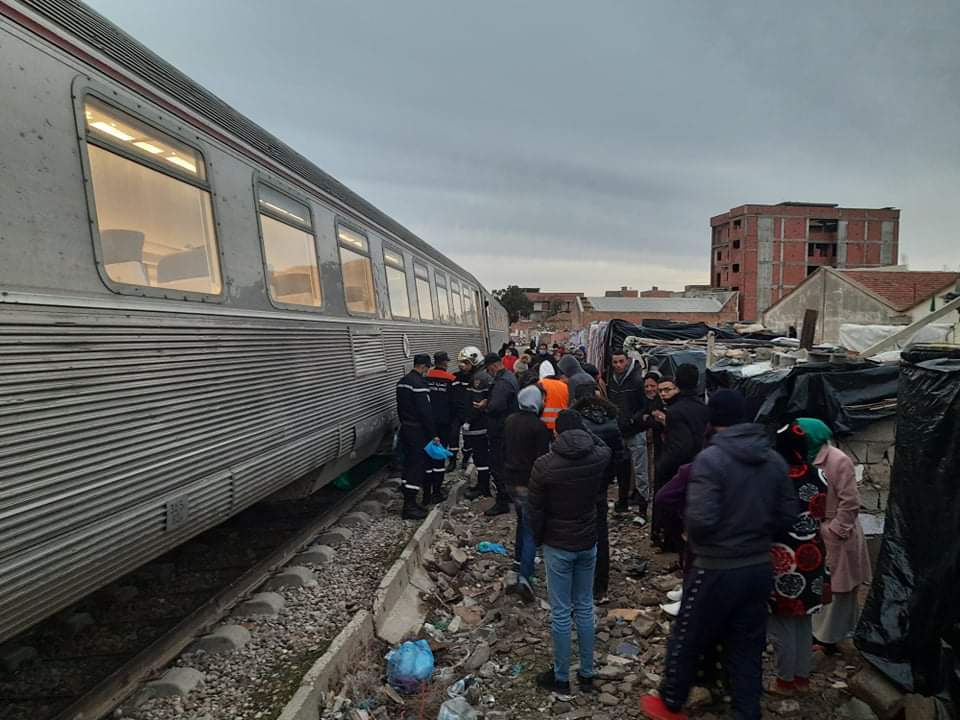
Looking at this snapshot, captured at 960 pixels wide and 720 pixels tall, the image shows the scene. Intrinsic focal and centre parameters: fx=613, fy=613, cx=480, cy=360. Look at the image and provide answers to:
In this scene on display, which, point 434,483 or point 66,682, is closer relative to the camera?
point 66,682

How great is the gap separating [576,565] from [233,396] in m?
2.52

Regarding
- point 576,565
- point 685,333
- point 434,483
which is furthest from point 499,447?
point 685,333

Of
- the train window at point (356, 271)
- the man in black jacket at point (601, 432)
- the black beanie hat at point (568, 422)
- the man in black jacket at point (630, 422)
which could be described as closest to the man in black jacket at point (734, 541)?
the black beanie hat at point (568, 422)

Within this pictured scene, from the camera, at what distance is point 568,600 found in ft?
12.3

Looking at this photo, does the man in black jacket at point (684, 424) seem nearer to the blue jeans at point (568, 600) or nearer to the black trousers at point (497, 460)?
the blue jeans at point (568, 600)

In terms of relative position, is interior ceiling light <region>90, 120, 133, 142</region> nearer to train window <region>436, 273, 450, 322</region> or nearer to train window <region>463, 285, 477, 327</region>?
train window <region>436, 273, 450, 322</region>

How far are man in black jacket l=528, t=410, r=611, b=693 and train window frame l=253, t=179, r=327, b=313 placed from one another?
2.63 meters

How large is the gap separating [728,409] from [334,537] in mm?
4187

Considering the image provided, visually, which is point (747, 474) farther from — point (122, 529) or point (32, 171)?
point (32, 171)

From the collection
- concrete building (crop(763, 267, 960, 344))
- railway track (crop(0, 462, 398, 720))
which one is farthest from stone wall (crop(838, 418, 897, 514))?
concrete building (crop(763, 267, 960, 344))

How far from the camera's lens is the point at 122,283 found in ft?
10.7

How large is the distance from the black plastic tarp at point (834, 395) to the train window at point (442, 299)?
6.69m

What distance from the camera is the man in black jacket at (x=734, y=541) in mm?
2896

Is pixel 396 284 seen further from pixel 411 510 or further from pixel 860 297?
pixel 860 297
